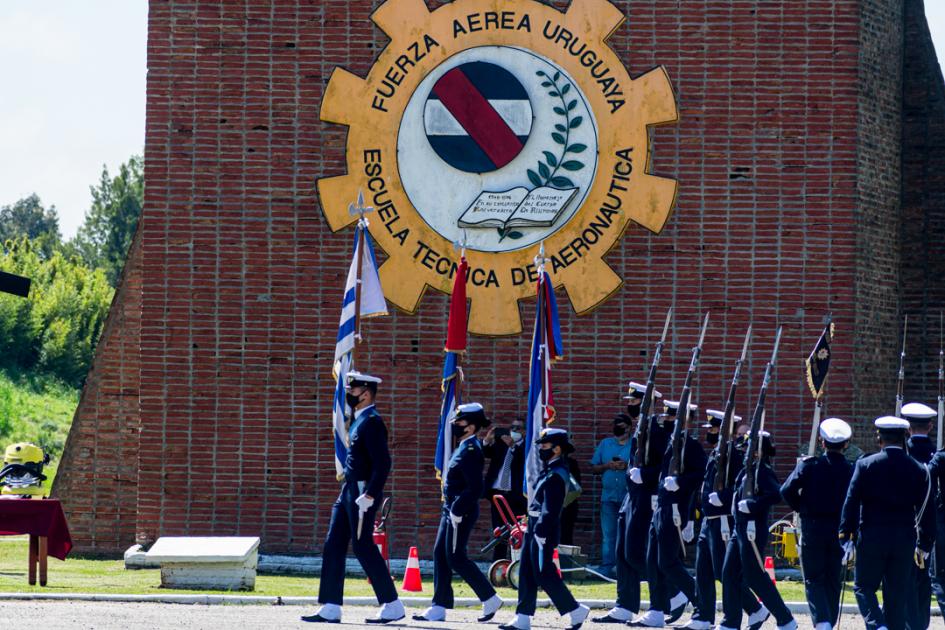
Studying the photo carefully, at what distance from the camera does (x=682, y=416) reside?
1394cm

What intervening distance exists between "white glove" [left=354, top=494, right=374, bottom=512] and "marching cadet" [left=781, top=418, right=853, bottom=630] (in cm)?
323

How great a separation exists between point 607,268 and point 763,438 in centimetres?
499

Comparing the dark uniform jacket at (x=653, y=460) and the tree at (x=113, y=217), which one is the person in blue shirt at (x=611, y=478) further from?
the tree at (x=113, y=217)

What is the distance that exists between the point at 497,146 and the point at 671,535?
5.89m

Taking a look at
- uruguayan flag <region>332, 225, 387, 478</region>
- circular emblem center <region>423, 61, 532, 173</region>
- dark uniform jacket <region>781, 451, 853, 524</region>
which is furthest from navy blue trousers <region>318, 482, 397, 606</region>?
circular emblem center <region>423, 61, 532, 173</region>

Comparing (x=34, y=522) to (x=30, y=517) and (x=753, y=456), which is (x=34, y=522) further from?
(x=753, y=456)

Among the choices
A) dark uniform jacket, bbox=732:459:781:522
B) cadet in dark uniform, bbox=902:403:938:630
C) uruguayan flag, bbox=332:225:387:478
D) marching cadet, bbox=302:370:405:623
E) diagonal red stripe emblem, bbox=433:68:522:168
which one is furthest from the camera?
diagonal red stripe emblem, bbox=433:68:522:168

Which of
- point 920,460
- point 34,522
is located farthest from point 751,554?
point 34,522

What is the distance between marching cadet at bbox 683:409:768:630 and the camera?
1331cm

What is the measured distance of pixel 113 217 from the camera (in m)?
96.1

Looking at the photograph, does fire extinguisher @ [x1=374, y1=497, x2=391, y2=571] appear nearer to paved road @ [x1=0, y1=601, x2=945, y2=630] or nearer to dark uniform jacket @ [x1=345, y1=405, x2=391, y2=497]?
paved road @ [x1=0, y1=601, x2=945, y2=630]

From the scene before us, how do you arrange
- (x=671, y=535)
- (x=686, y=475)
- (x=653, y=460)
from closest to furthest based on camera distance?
(x=671, y=535)
(x=686, y=475)
(x=653, y=460)

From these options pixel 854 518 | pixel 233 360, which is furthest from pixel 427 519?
pixel 854 518

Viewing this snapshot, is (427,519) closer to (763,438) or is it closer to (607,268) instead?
(607,268)
